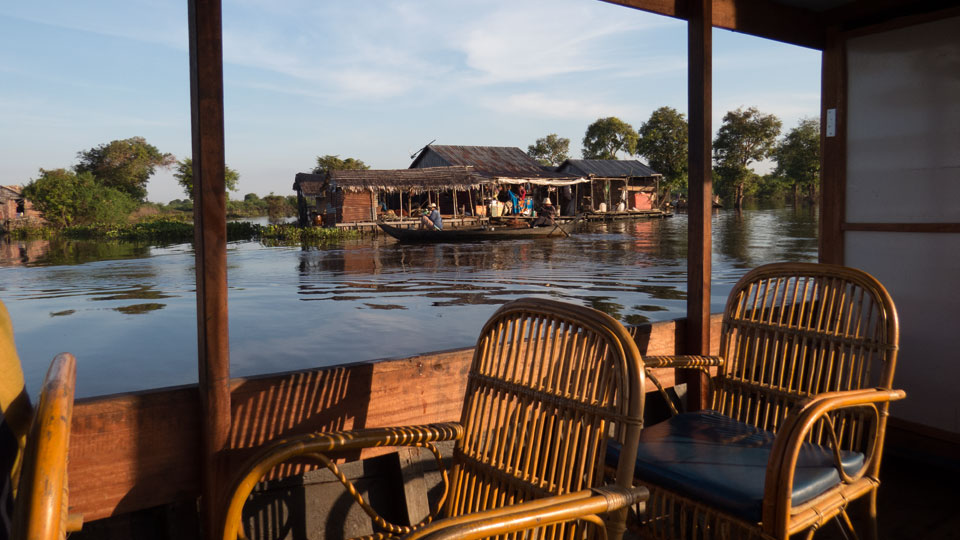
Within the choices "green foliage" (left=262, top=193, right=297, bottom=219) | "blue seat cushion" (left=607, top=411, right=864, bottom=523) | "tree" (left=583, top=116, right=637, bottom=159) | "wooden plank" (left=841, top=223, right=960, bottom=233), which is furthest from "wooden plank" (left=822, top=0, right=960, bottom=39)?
"tree" (left=583, top=116, right=637, bottom=159)

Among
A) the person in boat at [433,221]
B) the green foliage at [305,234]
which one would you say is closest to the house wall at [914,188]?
the person in boat at [433,221]

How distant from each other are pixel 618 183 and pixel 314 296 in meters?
27.4

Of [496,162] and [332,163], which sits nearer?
[496,162]

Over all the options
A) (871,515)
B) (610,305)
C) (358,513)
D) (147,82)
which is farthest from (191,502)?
(147,82)

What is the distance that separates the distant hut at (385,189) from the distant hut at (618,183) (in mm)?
7477

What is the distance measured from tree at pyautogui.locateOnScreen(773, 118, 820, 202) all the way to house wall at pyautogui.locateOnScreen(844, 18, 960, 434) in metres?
57.1

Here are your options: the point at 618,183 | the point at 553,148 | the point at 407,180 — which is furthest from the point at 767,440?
the point at 553,148

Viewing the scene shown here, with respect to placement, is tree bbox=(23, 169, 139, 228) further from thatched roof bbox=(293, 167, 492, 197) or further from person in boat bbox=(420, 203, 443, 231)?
person in boat bbox=(420, 203, 443, 231)

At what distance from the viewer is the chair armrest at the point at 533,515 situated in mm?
990

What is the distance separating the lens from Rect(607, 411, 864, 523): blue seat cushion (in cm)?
148

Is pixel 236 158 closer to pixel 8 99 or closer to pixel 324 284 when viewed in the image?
pixel 8 99

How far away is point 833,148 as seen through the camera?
294 cm

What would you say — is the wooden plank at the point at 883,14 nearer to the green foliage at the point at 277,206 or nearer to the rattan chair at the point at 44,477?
the rattan chair at the point at 44,477

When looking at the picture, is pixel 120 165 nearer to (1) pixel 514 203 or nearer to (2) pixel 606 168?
(1) pixel 514 203
